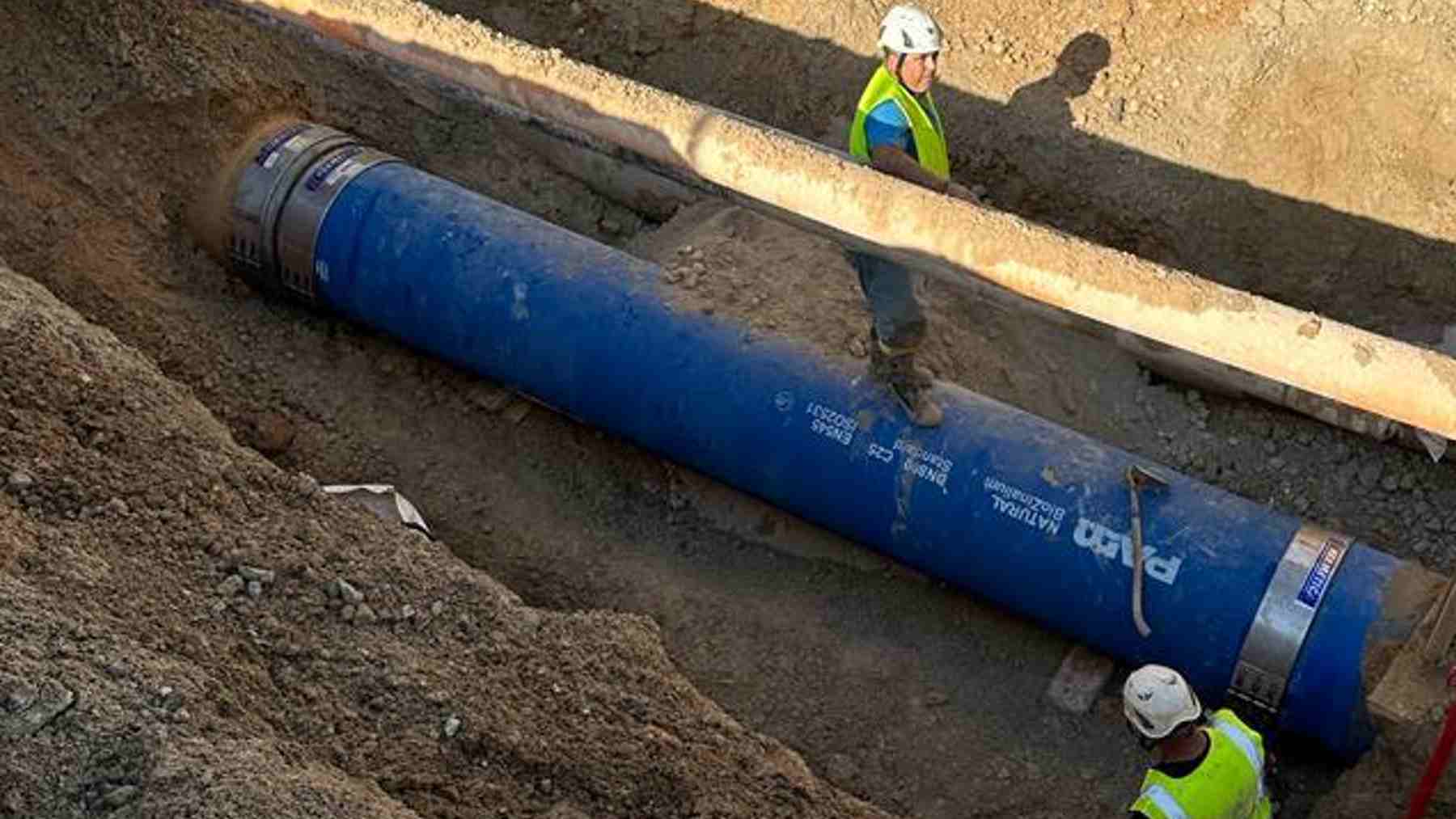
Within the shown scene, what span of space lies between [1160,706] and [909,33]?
300 centimetres

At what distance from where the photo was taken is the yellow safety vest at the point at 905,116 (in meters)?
6.21

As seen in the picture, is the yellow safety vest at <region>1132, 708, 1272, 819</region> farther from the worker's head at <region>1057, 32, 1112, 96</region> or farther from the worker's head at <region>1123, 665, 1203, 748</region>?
the worker's head at <region>1057, 32, 1112, 96</region>

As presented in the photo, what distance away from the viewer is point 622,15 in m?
9.20

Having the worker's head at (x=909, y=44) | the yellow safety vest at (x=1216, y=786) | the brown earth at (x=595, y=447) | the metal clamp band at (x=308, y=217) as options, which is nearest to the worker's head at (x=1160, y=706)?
the yellow safety vest at (x=1216, y=786)

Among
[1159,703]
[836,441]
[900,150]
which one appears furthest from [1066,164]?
[1159,703]

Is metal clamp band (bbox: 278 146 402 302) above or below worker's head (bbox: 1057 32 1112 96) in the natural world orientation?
below

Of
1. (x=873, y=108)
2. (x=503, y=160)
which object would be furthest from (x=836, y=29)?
(x=873, y=108)

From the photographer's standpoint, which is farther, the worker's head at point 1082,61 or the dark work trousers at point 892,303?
the worker's head at point 1082,61

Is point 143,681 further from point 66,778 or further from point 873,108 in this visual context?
point 873,108

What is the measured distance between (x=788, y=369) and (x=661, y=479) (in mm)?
1057

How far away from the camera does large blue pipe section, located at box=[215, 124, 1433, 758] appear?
5691 mm

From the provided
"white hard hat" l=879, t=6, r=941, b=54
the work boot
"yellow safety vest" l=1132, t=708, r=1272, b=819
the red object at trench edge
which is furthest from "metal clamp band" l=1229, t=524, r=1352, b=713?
"white hard hat" l=879, t=6, r=941, b=54

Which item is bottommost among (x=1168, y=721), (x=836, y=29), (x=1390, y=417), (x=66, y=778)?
(x=66, y=778)

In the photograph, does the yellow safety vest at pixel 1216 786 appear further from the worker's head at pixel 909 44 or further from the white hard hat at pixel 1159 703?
the worker's head at pixel 909 44
